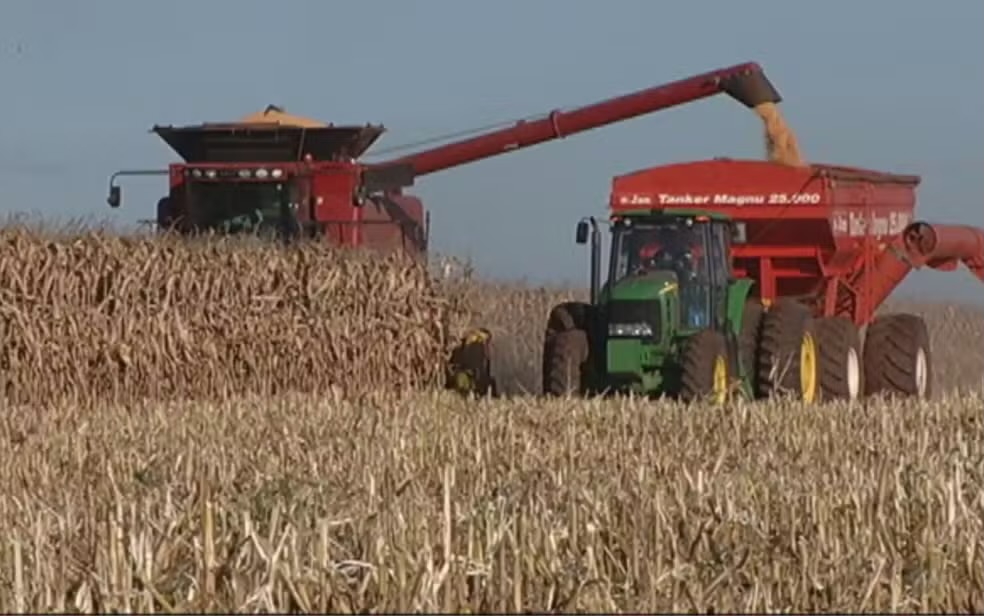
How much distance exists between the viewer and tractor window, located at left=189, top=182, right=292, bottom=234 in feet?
53.9

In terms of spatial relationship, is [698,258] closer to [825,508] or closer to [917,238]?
[917,238]

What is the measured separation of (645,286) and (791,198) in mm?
2452

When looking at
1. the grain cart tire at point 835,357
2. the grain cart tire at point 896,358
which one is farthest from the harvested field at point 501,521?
the grain cart tire at point 896,358

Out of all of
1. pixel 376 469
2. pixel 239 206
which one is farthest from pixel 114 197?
pixel 376 469

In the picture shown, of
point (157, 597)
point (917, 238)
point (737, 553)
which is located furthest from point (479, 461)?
point (917, 238)

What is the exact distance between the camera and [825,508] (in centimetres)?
623

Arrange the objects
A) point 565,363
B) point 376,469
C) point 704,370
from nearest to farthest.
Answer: point 376,469 < point 704,370 < point 565,363

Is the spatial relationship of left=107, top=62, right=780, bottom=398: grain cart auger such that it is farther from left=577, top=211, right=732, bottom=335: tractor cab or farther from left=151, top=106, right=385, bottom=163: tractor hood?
left=577, top=211, right=732, bottom=335: tractor cab

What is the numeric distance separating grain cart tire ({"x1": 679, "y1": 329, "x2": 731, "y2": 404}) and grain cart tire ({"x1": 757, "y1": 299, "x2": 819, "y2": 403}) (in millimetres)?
534

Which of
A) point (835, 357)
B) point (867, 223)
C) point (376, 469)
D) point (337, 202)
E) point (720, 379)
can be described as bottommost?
point (376, 469)

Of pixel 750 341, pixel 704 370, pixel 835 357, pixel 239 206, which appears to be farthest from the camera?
pixel 239 206

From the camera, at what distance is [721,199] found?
1575 centimetres

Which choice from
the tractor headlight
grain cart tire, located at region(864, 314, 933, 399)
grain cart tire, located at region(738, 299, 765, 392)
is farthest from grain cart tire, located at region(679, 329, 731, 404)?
grain cart tire, located at region(864, 314, 933, 399)

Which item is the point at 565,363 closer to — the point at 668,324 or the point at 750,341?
the point at 668,324
